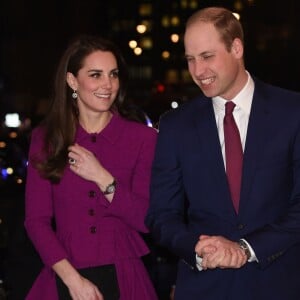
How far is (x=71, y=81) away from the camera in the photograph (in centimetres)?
433

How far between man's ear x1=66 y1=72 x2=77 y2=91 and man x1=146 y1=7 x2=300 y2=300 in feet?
2.69

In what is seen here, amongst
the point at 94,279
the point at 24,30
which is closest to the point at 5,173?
the point at 94,279

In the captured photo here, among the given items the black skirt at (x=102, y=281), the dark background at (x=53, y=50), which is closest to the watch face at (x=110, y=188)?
the black skirt at (x=102, y=281)

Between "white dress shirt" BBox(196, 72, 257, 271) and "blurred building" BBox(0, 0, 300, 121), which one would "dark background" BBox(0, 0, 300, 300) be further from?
"white dress shirt" BBox(196, 72, 257, 271)

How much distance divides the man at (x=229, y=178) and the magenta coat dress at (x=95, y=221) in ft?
1.26

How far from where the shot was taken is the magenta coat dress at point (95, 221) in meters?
3.98

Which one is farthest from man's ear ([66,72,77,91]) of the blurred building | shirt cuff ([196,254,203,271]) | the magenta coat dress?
the blurred building

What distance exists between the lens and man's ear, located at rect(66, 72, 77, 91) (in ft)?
14.2

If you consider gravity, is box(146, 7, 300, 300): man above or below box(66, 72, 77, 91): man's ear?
below

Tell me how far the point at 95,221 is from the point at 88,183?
217 mm

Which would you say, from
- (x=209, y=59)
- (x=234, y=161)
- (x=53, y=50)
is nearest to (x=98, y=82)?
(x=209, y=59)

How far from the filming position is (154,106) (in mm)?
23266

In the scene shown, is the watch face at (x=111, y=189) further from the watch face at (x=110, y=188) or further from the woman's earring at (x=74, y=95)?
the woman's earring at (x=74, y=95)

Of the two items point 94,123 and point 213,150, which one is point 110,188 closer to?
point 94,123
